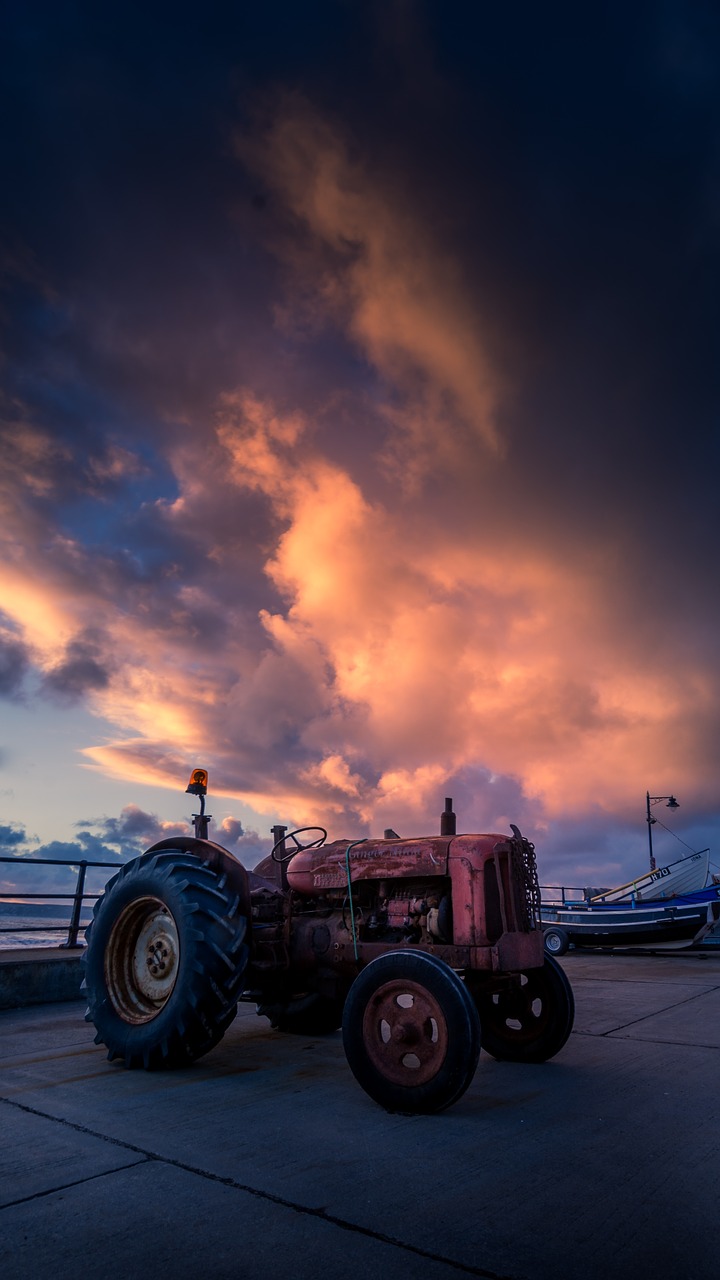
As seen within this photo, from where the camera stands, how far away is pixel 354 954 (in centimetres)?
550

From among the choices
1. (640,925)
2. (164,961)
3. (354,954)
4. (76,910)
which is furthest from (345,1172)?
(640,925)

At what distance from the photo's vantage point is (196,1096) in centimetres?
446

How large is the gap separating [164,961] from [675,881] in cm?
1755

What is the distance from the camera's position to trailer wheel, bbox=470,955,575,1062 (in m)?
5.47

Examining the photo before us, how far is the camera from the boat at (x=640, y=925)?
17.5 meters

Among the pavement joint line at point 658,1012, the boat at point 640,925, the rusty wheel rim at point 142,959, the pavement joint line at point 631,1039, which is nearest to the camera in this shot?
the rusty wheel rim at point 142,959

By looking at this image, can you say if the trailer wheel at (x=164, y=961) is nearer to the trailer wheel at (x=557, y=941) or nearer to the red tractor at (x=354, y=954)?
the red tractor at (x=354, y=954)

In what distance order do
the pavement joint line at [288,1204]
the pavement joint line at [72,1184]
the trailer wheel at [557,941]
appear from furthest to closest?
the trailer wheel at [557,941] → the pavement joint line at [72,1184] → the pavement joint line at [288,1204]

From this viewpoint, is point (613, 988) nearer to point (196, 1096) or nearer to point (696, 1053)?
point (696, 1053)

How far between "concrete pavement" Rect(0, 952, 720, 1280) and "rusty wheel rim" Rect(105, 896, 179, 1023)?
0.44 m

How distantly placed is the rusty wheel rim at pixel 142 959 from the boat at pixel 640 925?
13.9 m

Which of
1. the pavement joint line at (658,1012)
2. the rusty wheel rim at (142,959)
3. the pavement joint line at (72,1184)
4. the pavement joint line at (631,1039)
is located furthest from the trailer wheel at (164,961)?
the pavement joint line at (658,1012)

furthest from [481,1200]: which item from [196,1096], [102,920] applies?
[102,920]

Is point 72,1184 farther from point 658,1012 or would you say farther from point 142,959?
point 658,1012
